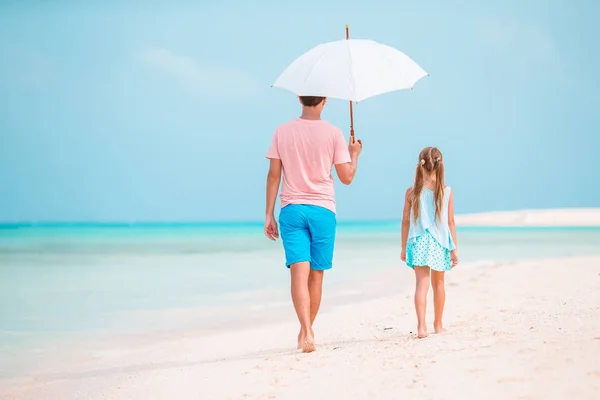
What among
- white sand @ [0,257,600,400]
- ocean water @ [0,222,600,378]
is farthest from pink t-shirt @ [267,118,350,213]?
ocean water @ [0,222,600,378]

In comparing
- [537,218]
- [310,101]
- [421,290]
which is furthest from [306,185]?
[537,218]

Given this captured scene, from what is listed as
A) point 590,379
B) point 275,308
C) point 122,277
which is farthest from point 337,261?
point 590,379

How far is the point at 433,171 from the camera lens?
411 cm

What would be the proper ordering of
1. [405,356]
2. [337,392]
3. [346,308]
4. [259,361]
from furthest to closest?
[346,308]
[259,361]
[405,356]
[337,392]

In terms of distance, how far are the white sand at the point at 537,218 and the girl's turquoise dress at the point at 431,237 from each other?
29753 mm

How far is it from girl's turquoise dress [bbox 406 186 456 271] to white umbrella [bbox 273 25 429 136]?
618 millimetres

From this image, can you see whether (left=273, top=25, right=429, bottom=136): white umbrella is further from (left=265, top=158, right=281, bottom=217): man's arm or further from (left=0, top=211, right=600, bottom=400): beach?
(left=0, top=211, right=600, bottom=400): beach

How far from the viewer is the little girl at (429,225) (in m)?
4.10

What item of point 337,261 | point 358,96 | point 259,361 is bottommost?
point 337,261

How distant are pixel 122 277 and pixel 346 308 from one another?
4.50m

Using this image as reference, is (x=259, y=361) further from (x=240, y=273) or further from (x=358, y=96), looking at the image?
(x=240, y=273)

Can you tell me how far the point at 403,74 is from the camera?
3961mm

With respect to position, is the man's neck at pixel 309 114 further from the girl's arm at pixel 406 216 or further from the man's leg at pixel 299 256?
the girl's arm at pixel 406 216

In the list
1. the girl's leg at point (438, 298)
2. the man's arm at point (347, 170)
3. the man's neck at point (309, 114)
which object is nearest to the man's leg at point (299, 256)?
the man's arm at point (347, 170)
